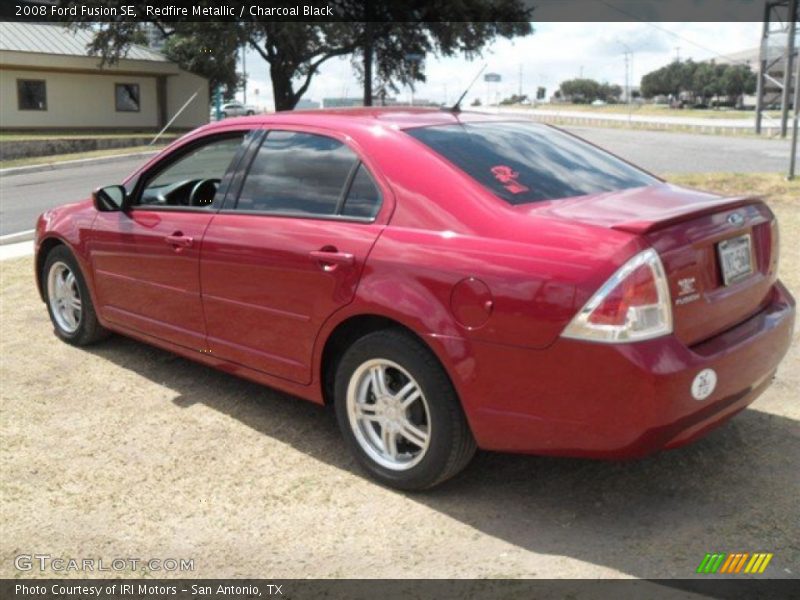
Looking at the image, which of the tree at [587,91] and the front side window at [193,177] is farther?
the tree at [587,91]

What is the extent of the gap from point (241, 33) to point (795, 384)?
3080cm

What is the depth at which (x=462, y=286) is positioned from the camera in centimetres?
313

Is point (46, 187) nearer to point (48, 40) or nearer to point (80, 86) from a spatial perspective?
point (80, 86)

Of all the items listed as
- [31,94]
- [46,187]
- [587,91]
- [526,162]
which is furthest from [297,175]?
[587,91]

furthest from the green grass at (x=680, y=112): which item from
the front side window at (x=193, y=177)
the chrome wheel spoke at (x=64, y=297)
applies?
the chrome wheel spoke at (x=64, y=297)

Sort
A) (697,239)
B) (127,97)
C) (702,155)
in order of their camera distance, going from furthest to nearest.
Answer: (127,97) < (702,155) < (697,239)

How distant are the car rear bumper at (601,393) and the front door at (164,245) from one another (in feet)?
6.18

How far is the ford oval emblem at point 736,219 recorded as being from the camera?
10.9ft

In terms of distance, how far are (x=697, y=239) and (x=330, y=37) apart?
111ft

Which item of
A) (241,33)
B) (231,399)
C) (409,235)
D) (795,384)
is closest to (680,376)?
(409,235)

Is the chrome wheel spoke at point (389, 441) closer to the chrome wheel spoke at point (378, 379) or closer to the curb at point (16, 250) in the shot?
the chrome wheel spoke at point (378, 379)

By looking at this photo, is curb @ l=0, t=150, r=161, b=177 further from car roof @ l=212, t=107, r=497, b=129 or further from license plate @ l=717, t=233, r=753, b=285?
license plate @ l=717, t=233, r=753, b=285

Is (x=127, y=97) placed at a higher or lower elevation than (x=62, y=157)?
higher

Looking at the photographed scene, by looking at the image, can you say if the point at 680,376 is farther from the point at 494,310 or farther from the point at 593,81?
the point at 593,81
